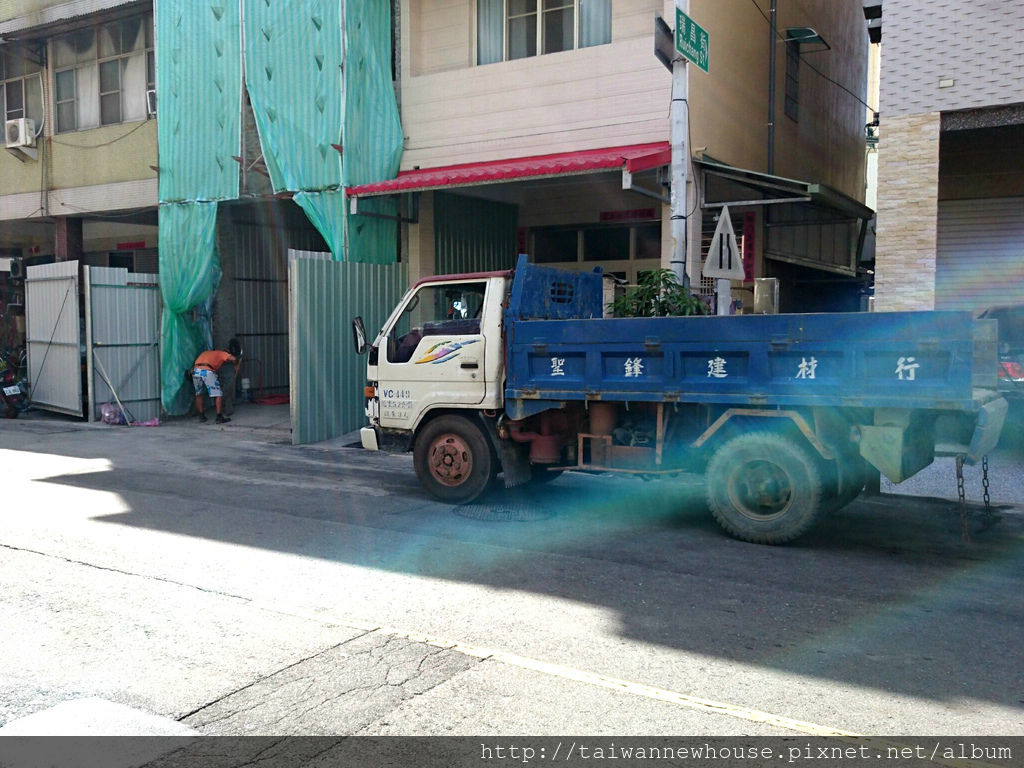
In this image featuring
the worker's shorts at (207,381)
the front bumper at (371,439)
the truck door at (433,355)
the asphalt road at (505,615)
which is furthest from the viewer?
the worker's shorts at (207,381)

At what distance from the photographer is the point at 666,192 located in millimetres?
13250

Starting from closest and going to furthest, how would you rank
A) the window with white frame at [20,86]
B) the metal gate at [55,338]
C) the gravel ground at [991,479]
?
the gravel ground at [991,479] → the metal gate at [55,338] → the window with white frame at [20,86]

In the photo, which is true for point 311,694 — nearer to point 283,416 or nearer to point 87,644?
point 87,644

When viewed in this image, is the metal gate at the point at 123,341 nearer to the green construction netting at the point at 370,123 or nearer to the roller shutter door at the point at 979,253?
the green construction netting at the point at 370,123

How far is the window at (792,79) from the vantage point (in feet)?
56.5

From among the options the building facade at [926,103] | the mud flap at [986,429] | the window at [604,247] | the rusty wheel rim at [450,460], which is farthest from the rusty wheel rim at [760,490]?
the window at [604,247]

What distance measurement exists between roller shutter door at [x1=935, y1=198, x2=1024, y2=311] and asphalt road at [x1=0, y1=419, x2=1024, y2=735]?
7937 mm

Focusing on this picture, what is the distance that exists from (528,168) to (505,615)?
839 centimetres

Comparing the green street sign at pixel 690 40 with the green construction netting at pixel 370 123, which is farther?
the green construction netting at pixel 370 123

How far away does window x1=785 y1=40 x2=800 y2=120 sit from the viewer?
56.5 ft

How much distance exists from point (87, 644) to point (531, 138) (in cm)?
1087

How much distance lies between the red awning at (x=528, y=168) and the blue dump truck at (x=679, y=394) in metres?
2.62

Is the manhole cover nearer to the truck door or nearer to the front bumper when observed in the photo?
the truck door

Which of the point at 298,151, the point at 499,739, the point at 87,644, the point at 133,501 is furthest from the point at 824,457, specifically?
the point at 298,151
